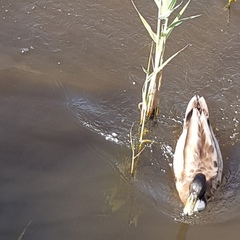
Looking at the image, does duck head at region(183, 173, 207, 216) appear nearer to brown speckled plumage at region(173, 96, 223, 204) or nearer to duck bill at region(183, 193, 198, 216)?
duck bill at region(183, 193, 198, 216)

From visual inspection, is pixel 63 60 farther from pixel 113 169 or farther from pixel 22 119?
pixel 113 169

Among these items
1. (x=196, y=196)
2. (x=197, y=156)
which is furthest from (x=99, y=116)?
(x=196, y=196)

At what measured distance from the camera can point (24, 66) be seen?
20.4 ft

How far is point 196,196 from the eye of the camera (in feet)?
16.8

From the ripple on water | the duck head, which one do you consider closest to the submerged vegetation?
the ripple on water

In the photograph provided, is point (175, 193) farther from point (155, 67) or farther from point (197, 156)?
point (155, 67)

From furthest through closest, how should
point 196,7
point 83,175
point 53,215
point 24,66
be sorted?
point 196,7, point 24,66, point 83,175, point 53,215

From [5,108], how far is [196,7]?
8.18 feet

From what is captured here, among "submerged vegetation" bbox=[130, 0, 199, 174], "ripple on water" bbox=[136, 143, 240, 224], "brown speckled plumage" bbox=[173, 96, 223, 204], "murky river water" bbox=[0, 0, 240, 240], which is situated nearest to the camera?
"submerged vegetation" bbox=[130, 0, 199, 174]

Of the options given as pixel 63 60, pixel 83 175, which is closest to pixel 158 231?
pixel 83 175

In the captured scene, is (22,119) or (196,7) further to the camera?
(196,7)

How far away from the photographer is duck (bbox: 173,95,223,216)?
519 centimetres

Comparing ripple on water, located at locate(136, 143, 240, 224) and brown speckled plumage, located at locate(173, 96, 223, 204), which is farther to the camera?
brown speckled plumage, located at locate(173, 96, 223, 204)

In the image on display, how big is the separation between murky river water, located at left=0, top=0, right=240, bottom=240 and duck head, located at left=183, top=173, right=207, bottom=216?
0.08 m
